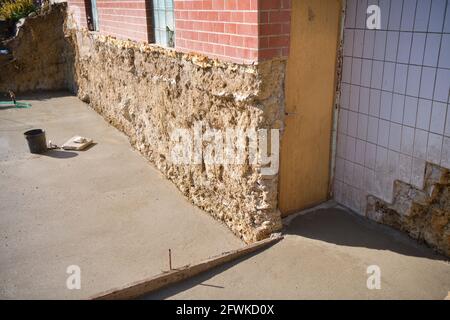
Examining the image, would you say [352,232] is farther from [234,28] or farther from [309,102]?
[234,28]

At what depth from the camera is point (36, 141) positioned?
7.32 metres

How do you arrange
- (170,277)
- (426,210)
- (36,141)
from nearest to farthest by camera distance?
(170,277) < (426,210) < (36,141)

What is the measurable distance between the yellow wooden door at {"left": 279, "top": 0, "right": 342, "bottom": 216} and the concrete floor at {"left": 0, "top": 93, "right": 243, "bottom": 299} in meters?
0.99

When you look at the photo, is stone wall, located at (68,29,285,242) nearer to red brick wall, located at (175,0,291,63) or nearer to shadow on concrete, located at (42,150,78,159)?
red brick wall, located at (175,0,291,63)

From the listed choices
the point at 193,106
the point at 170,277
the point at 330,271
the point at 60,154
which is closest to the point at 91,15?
the point at 60,154

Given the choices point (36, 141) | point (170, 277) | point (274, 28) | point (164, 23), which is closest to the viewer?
point (170, 277)

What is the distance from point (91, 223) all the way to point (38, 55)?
848 cm

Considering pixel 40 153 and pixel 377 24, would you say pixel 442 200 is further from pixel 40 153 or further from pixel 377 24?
pixel 40 153

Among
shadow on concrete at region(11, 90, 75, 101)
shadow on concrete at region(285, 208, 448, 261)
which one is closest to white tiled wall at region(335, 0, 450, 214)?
shadow on concrete at region(285, 208, 448, 261)

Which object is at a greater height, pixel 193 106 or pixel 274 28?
pixel 274 28

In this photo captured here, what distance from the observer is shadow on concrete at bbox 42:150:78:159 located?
23.8ft
